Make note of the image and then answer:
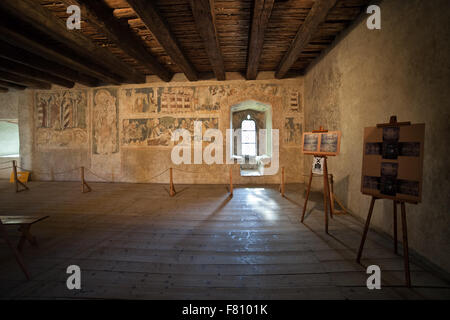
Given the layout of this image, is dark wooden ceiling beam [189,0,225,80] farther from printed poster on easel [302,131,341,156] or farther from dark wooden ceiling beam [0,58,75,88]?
dark wooden ceiling beam [0,58,75,88]

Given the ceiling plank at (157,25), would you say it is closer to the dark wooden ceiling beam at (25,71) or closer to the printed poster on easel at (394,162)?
the printed poster on easel at (394,162)

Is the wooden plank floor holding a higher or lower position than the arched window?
lower

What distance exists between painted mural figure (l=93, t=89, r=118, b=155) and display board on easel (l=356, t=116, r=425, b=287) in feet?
28.5

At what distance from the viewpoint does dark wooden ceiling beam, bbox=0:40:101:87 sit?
486cm

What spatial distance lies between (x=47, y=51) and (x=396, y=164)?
764 cm

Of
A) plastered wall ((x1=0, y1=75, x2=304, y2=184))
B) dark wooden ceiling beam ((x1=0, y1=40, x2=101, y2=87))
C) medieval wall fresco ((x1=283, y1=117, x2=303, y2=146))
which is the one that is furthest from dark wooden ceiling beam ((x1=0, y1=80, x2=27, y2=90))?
medieval wall fresco ((x1=283, y1=117, x2=303, y2=146))

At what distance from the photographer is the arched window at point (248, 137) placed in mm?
12680

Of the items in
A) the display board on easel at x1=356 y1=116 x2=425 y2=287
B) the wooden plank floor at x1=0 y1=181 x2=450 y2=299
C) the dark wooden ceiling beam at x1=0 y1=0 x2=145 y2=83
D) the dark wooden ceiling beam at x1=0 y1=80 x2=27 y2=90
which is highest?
the dark wooden ceiling beam at x1=0 y1=80 x2=27 y2=90

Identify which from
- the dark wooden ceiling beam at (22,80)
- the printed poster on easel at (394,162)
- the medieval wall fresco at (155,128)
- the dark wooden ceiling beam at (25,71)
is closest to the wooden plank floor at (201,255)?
the printed poster on easel at (394,162)

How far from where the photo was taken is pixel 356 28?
13.3 ft

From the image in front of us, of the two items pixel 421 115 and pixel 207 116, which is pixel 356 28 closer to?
pixel 421 115

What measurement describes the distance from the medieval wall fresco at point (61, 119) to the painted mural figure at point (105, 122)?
1.78ft

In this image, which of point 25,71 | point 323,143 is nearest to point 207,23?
point 323,143

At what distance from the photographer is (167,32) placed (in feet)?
13.3
